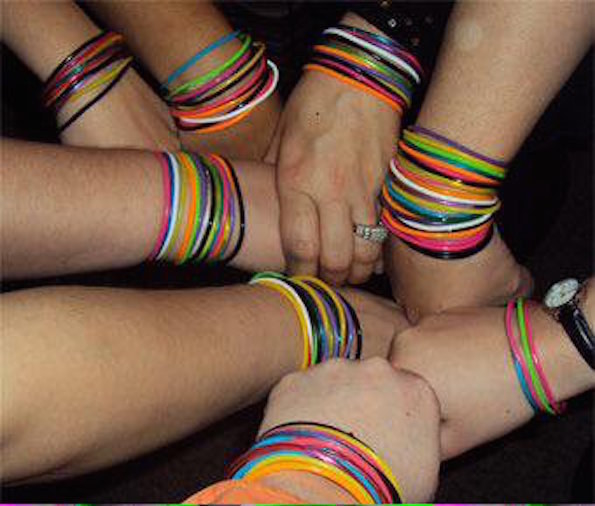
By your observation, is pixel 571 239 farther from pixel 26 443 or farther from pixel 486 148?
pixel 26 443

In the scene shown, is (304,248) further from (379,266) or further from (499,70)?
(499,70)

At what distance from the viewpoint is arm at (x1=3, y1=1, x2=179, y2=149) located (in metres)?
0.93

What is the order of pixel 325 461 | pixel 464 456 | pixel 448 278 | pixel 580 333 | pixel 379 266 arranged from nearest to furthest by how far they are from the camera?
1. pixel 325 461
2. pixel 580 333
3. pixel 448 278
4. pixel 379 266
5. pixel 464 456

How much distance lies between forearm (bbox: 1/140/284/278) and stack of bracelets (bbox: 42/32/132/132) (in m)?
0.12

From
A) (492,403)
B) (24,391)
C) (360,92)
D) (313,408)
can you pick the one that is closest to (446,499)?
(492,403)

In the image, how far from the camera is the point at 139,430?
69cm

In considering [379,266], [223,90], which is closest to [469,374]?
[379,266]

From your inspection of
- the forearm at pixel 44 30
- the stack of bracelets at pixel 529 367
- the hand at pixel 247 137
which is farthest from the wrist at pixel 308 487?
the forearm at pixel 44 30

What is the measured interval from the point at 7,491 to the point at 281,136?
0.63 m

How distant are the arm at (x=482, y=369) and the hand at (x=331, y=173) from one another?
137 mm

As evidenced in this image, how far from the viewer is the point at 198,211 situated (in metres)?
0.83

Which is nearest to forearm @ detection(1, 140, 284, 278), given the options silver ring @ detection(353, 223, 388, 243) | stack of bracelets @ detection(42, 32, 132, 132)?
stack of bracelets @ detection(42, 32, 132, 132)

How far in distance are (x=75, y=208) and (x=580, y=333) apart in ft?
1.69

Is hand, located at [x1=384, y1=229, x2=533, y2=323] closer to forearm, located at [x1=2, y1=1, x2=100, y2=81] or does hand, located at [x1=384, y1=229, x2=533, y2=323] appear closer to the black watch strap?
the black watch strap
